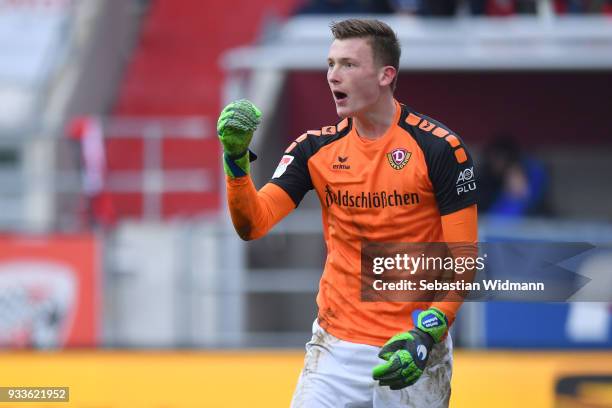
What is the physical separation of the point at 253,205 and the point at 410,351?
2.85 ft

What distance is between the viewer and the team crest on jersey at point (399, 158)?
5.43 metres

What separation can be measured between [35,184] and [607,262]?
26.7 feet

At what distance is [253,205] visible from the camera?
542 cm

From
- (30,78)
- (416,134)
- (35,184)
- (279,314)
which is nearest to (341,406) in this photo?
(416,134)

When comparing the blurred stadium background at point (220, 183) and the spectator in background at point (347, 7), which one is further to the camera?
the spectator in background at point (347, 7)

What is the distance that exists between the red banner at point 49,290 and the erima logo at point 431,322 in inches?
A: 276

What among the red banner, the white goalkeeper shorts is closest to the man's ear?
the white goalkeeper shorts

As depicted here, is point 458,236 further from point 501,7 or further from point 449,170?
point 501,7


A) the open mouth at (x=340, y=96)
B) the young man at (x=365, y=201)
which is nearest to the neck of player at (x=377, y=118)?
the young man at (x=365, y=201)

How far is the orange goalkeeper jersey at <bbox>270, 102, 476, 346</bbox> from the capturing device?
5.36m

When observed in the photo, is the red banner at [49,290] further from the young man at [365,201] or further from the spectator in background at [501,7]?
the young man at [365,201]

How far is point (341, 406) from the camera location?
5.51 meters

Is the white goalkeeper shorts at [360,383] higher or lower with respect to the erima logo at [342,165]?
lower

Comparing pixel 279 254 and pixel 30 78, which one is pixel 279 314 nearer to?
pixel 279 254
